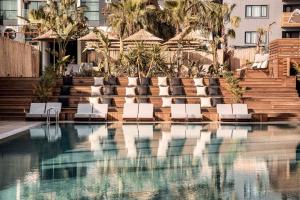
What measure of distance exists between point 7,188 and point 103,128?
11197 mm

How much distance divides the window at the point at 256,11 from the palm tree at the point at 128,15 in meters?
12.2

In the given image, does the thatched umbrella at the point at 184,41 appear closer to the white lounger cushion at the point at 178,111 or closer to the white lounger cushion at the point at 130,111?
the white lounger cushion at the point at 178,111

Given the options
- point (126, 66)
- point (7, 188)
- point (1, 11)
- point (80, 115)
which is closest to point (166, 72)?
point (126, 66)

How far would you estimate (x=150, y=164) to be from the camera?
11.9m

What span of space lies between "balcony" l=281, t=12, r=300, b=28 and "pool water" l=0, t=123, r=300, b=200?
2647 centimetres

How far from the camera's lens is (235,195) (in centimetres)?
869

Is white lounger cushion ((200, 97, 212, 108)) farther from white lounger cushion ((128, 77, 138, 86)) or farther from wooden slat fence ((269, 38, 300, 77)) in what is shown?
wooden slat fence ((269, 38, 300, 77))

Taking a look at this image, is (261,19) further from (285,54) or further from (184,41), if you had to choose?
(285,54)

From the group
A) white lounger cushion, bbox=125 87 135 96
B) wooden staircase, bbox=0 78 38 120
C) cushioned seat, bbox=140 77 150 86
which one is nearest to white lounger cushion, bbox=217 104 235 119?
white lounger cushion, bbox=125 87 135 96

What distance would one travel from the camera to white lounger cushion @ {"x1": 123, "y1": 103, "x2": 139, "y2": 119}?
2275 centimetres

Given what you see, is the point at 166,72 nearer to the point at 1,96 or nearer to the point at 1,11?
the point at 1,96

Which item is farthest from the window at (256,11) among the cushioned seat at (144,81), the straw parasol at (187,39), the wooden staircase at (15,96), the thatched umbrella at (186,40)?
the wooden staircase at (15,96)

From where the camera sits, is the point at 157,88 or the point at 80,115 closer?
the point at 80,115

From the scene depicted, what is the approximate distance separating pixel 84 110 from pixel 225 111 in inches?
220
